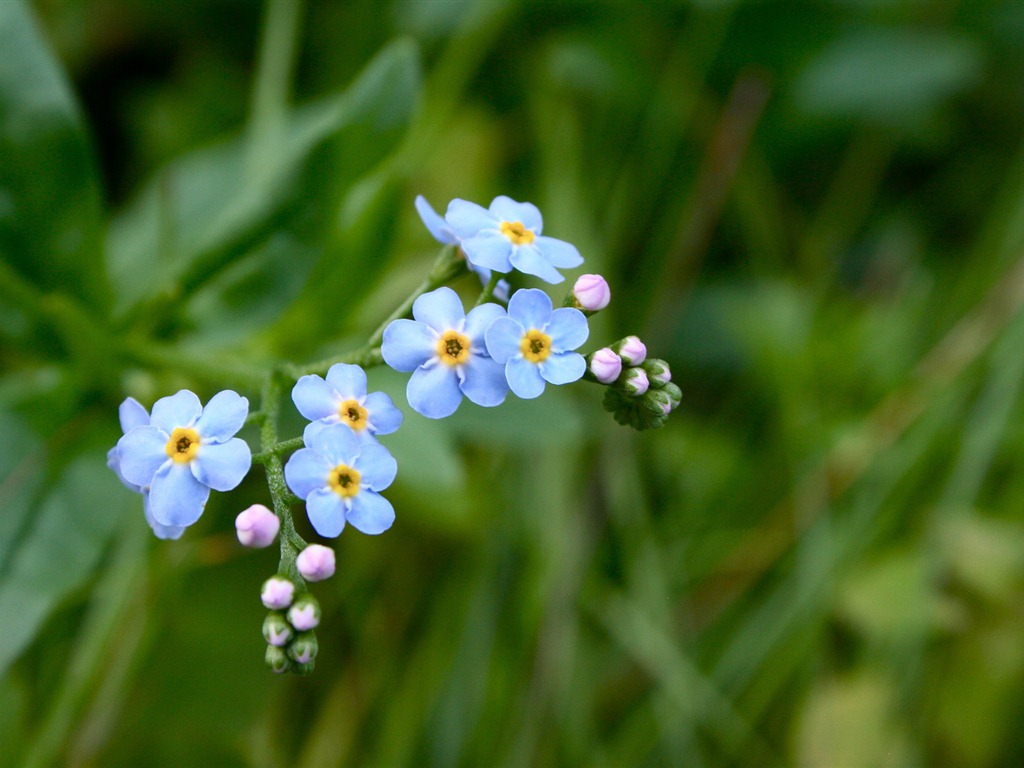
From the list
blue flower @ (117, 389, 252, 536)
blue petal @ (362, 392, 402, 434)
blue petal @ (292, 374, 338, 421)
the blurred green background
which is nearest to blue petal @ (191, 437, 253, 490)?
blue flower @ (117, 389, 252, 536)

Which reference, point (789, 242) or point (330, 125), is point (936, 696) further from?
point (330, 125)

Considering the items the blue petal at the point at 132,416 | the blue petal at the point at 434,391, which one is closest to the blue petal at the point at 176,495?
the blue petal at the point at 132,416

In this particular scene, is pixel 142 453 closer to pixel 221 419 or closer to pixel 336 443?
pixel 221 419

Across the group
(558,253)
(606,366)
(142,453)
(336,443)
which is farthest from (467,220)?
(142,453)

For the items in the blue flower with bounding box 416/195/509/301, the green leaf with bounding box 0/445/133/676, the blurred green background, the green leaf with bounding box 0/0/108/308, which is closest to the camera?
the blue flower with bounding box 416/195/509/301

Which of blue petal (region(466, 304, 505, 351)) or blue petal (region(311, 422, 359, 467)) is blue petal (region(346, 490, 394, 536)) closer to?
blue petal (region(311, 422, 359, 467))

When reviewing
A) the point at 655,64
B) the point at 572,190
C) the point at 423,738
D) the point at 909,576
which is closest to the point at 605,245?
the point at 572,190
